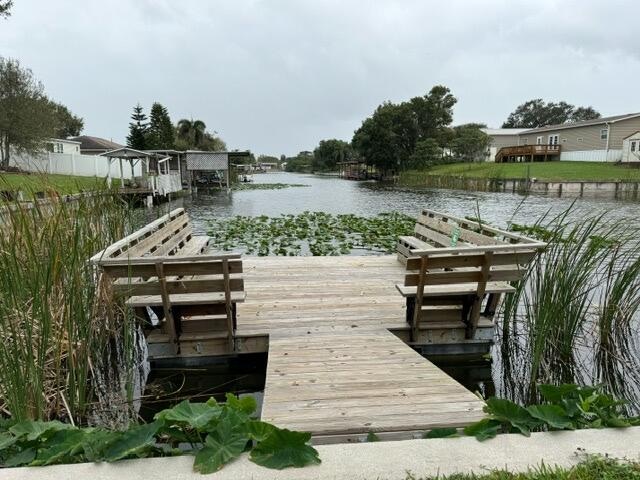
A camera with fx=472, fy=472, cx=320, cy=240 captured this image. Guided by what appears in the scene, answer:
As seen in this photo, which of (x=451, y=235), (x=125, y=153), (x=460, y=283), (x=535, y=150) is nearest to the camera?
(x=460, y=283)

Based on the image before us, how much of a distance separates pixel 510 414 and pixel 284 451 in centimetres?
109

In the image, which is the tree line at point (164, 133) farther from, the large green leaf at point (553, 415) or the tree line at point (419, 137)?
the large green leaf at point (553, 415)

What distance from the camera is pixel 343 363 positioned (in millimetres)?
Answer: 3447

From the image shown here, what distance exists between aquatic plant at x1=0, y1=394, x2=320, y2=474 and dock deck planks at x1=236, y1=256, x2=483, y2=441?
0.61 metres

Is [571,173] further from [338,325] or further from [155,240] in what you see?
[155,240]

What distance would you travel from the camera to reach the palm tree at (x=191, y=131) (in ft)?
200

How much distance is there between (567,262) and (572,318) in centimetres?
57

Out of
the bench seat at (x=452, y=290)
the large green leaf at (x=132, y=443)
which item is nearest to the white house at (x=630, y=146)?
the bench seat at (x=452, y=290)

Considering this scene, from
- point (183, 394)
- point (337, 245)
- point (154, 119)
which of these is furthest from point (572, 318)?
point (154, 119)

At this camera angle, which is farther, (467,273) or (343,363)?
(467,273)

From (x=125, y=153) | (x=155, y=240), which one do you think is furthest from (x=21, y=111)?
(x=155, y=240)

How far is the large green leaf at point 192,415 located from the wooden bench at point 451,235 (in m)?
Answer: 2.45

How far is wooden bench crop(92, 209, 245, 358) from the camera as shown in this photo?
3.56 metres

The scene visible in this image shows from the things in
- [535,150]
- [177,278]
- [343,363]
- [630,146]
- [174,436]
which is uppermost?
[535,150]
